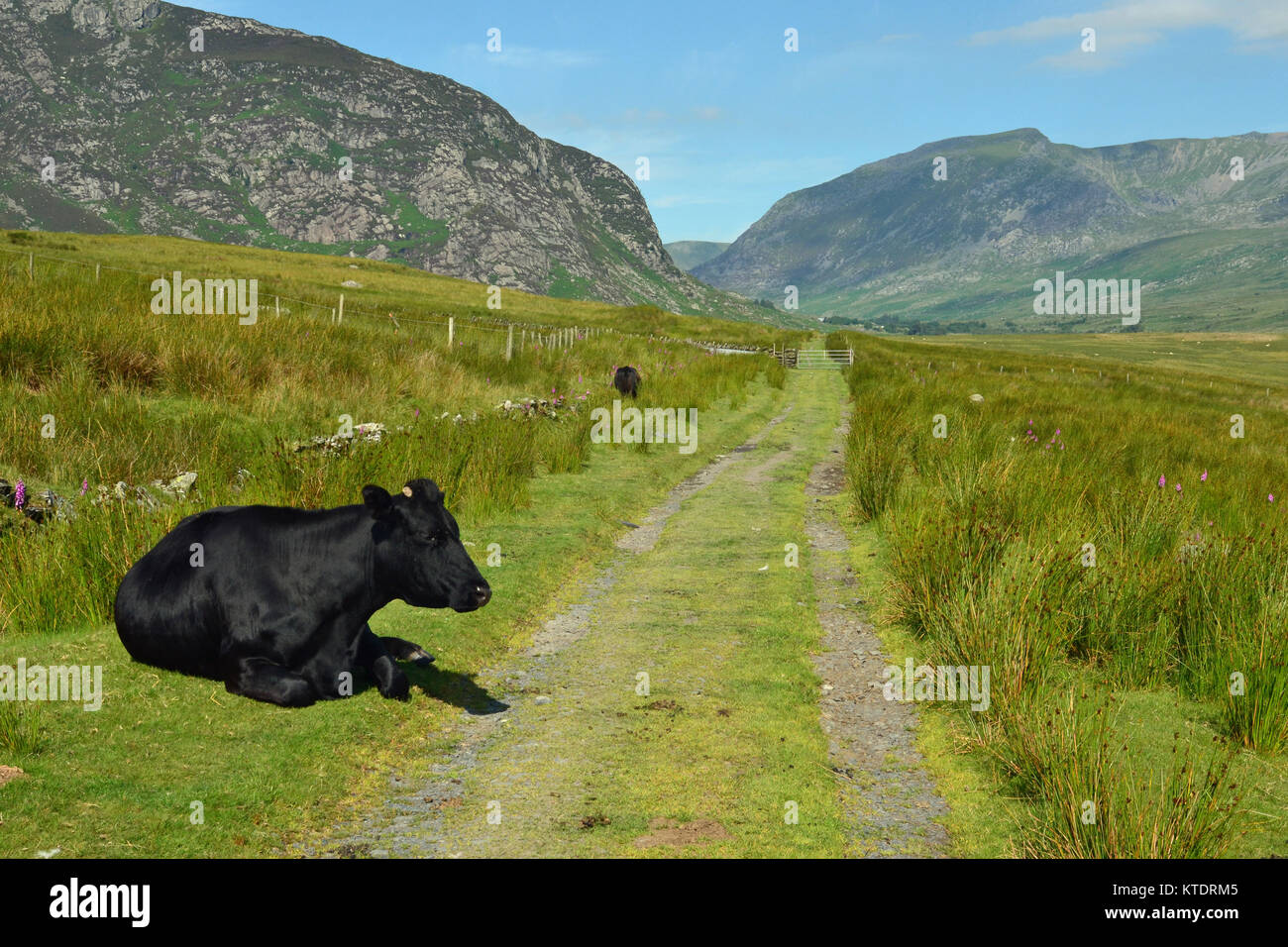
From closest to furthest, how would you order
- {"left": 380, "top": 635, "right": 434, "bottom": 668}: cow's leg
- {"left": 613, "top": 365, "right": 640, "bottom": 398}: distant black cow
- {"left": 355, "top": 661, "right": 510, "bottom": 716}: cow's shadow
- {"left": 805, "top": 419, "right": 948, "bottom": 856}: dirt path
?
{"left": 805, "top": 419, "right": 948, "bottom": 856}: dirt path < {"left": 355, "top": 661, "right": 510, "bottom": 716}: cow's shadow < {"left": 380, "top": 635, "right": 434, "bottom": 668}: cow's leg < {"left": 613, "top": 365, "right": 640, "bottom": 398}: distant black cow

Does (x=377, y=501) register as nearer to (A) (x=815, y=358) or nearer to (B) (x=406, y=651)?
(B) (x=406, y=651)

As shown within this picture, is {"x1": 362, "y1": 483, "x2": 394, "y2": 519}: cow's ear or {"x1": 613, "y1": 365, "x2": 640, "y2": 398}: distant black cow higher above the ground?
{"x1": 613, "y1": 365, "x2": 640, "y2": 398}: distant black cow

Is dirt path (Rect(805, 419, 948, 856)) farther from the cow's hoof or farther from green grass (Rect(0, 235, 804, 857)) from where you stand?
the cow's hoof

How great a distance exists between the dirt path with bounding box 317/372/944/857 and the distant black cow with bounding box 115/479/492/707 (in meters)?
1.08

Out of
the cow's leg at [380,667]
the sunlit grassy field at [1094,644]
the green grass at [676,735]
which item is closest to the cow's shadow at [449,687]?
the cow's leg at [380,667]

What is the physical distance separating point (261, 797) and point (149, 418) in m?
8.74

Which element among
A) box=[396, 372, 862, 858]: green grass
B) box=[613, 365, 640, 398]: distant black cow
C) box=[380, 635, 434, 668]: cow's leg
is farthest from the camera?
box=[613, 365, 640, 398]: distant black cow

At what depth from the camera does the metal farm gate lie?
53.6 metres

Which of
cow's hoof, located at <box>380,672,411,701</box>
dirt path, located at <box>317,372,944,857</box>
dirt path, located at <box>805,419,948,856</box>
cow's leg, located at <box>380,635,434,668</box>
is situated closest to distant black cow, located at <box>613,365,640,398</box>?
dirt path, located at <box>317,372,944,857</box>

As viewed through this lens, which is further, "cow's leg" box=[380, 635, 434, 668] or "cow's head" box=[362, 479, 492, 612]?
"cow's leg" box=[380, 635, 434, 668]

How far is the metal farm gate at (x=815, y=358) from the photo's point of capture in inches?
2109

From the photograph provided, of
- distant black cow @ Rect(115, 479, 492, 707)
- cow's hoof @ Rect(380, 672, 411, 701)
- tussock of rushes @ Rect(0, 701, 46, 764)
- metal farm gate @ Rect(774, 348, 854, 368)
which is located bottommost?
cow's hoof @ Rect(380, 672, 411, 701)

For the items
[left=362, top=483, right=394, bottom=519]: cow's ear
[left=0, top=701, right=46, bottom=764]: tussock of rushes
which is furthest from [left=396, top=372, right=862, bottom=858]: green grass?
[left=0, top=701, right=46, bottom=764]: tussock of rushes

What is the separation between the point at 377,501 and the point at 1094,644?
5.78 m
